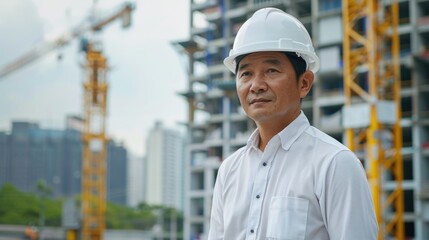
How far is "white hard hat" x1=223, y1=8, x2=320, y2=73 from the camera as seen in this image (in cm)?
184

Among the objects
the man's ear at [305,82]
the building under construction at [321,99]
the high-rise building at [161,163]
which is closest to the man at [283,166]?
the man's ear at [305,82]

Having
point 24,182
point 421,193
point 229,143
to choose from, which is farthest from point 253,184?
→ point 24,182

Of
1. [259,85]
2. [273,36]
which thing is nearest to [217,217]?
[259,85]

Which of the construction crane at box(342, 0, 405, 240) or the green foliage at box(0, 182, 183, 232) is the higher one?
the construction crane at box(342, 0, 405, 240)

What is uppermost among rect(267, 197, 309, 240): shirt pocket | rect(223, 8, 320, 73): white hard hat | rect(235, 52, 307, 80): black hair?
rect(223, 8, 320, 73): white hard hat

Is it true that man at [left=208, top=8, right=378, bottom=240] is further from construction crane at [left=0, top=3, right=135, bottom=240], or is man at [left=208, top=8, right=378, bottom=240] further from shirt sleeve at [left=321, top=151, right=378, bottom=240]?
construction crane at [left=0, top=3, right=135, bottom=240]

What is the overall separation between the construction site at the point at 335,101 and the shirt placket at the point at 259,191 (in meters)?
17.6

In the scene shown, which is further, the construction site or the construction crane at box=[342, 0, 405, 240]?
the construction site

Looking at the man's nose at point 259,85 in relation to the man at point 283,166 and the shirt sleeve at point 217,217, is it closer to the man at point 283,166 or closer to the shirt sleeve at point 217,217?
the man at point 283,166

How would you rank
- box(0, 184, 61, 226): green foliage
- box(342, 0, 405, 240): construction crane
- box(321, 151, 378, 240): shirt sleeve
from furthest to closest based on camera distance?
box(0, 184, 61, 226): green foliage, box(342, 0, 405, 240): construction crane, box(321, 151, 378, 240): shirt sleeve

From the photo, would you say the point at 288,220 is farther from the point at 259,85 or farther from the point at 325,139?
the point at 259,85

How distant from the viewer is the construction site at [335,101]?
21656 mm

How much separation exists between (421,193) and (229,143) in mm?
12736

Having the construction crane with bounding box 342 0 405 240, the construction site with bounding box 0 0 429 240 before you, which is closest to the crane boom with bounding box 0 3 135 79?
the construction site with bounding box 0 0 429 240
